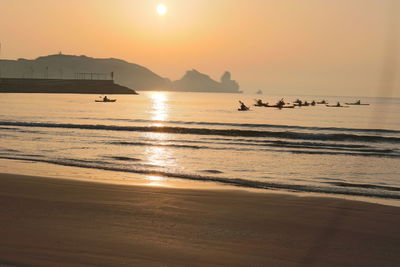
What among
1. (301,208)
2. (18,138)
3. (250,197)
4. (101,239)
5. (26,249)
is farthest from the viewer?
(18,138)

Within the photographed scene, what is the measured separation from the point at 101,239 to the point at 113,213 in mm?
2337

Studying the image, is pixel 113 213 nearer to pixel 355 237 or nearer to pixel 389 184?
pixel 355 237

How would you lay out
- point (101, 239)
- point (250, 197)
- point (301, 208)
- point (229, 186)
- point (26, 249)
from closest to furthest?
1. point (26, 249)
2. point (101, 239)
3. point (301, 208)
4. point (250, 197)
5. point (229, 186)

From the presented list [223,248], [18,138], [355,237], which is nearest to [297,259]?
[223,248]

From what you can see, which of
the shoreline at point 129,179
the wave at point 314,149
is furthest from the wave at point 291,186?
the wave at point 314,149

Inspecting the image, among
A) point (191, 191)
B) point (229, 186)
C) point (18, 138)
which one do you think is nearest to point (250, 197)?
point (191, 191)

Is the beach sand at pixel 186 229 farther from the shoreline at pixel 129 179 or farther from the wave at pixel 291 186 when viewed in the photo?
the wave at pixel 291 186

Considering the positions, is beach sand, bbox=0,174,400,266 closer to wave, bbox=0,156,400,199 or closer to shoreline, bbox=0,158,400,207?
shoreline, bbox=0,158,400,207

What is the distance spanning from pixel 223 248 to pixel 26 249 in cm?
328

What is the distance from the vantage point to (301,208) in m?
12.8

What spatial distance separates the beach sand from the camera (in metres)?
8.14

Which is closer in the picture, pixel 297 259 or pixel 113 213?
pixel 297 259

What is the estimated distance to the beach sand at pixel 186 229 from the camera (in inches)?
320

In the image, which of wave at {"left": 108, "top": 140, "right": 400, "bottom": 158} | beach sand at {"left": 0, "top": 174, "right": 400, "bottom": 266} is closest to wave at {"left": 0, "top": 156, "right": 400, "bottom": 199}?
beach sand at {"left": 0, "top": 174, "right": 400, "bottom": 266}
